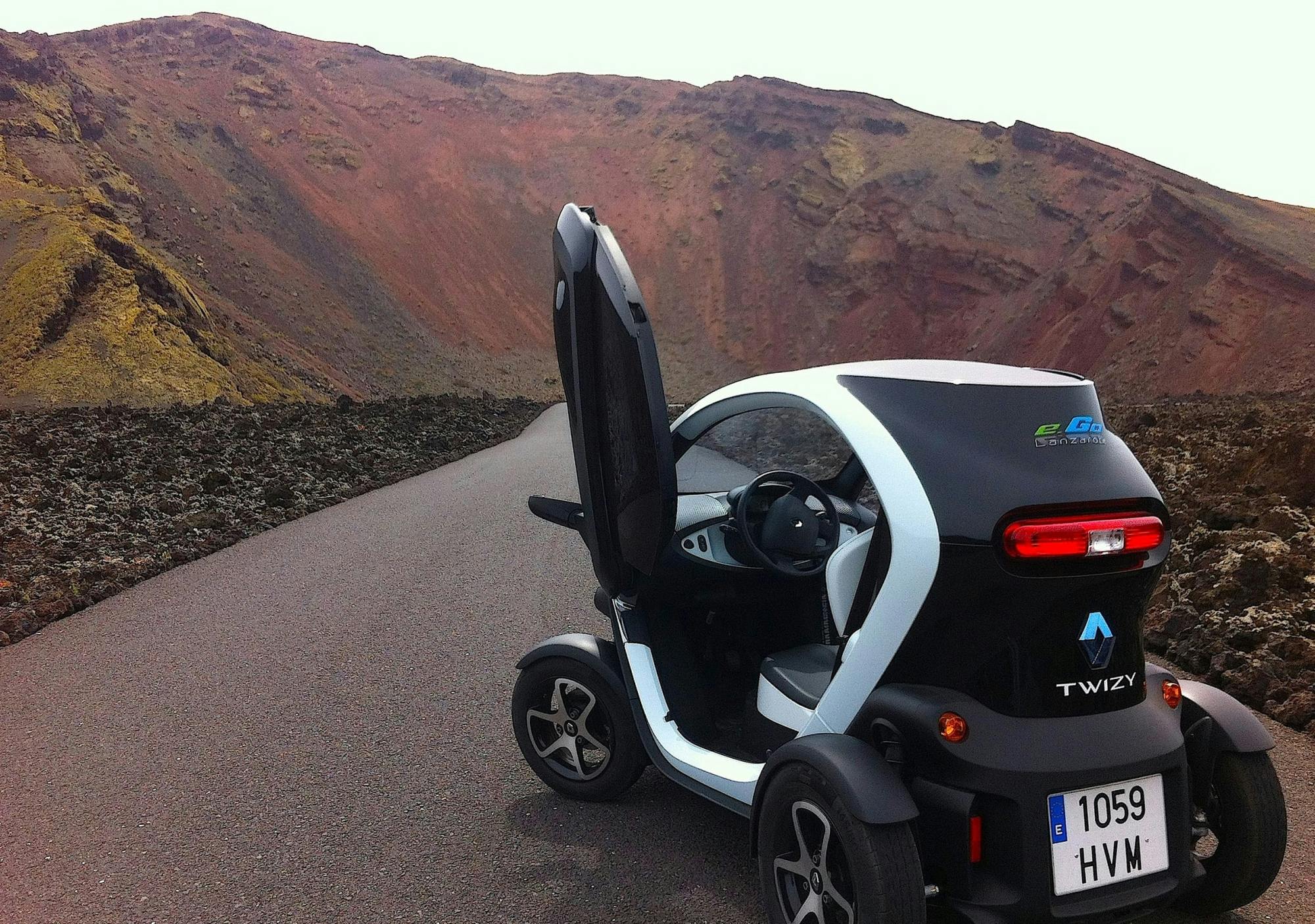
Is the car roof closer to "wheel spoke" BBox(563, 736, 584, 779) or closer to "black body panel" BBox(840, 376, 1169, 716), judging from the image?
"black body panel" BBox(840, 376, 1169, 716)

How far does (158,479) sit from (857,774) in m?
12.4

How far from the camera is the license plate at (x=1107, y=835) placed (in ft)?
7.91

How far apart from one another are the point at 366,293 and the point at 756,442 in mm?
57059

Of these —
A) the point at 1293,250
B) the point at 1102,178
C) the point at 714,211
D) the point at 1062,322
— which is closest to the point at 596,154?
the point at 714,211

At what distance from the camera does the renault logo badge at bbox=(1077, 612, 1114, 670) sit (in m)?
2.53

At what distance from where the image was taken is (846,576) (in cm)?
286

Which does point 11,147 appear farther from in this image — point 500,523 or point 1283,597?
point 1283,597

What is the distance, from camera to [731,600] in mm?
3760

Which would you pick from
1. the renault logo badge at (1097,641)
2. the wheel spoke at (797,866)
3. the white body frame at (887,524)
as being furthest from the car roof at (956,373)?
the wheel spoke at (797,866)

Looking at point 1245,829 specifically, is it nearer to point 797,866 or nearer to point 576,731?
point 797,866

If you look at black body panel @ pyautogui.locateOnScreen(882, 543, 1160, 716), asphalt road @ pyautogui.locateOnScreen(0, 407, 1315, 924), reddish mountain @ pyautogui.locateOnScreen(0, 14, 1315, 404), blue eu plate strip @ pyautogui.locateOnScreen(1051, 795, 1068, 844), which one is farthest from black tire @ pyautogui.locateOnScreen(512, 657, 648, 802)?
reddish mountain @ pyautogui.locateOnScreen(0, 14, 1315, 404)

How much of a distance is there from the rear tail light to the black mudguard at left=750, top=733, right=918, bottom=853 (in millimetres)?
652

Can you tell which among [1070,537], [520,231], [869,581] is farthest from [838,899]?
[520,231]

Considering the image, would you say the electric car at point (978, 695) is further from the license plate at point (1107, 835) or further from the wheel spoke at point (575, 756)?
the wheel spoke at point (575, 756)
